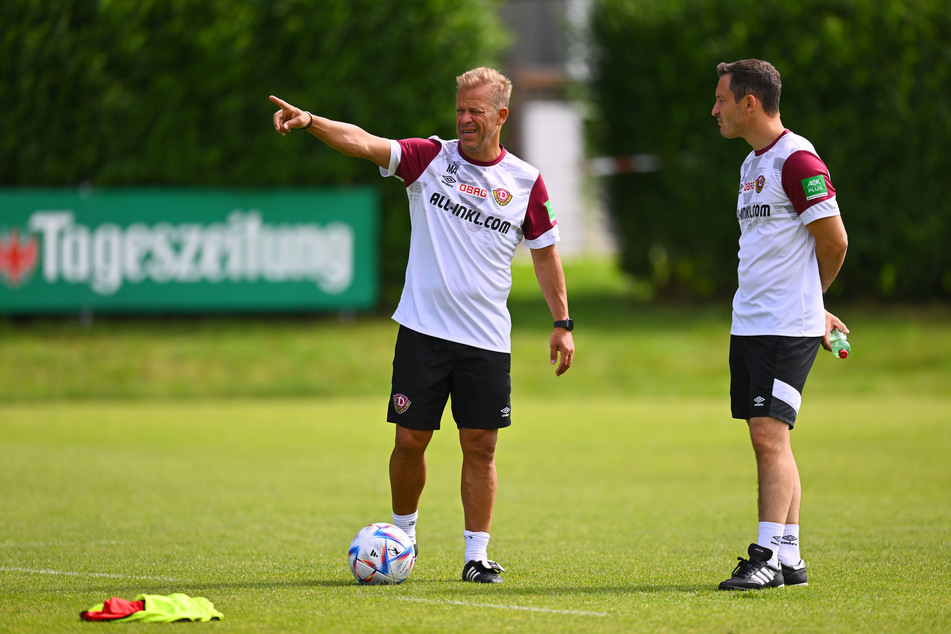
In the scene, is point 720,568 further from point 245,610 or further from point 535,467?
point 535,467

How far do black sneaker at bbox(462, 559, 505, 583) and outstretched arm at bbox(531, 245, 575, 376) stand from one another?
3.57 ft

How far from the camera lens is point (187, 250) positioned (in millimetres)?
18562

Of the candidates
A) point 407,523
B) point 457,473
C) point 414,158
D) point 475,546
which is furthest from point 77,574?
point 457,473

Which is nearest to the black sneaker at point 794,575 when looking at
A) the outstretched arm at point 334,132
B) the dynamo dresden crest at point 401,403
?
the dynamo dresden crest at point 401,403

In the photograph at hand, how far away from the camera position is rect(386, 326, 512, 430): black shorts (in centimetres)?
626

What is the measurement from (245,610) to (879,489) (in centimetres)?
630

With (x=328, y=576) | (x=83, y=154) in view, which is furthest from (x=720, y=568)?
(x=83, y=154)

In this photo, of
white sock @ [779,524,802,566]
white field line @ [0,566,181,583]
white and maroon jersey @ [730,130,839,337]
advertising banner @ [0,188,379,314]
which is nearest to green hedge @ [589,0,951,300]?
advertising banner @ [0,188,379,314]

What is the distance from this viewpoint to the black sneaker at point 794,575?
5988 millimetres

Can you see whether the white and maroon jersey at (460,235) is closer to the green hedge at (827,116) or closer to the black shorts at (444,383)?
the black shorts at (444,383)

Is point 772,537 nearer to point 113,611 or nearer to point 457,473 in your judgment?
point 113,611

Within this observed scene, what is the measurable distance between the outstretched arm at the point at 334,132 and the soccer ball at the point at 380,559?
75.4 inches

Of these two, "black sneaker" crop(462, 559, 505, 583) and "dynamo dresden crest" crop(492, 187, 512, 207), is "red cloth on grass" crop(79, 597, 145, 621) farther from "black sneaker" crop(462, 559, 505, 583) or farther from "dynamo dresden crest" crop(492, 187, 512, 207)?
"dynamo dresden crest" crop(492, 187, 512, 207)

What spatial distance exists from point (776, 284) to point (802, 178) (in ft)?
1.79
